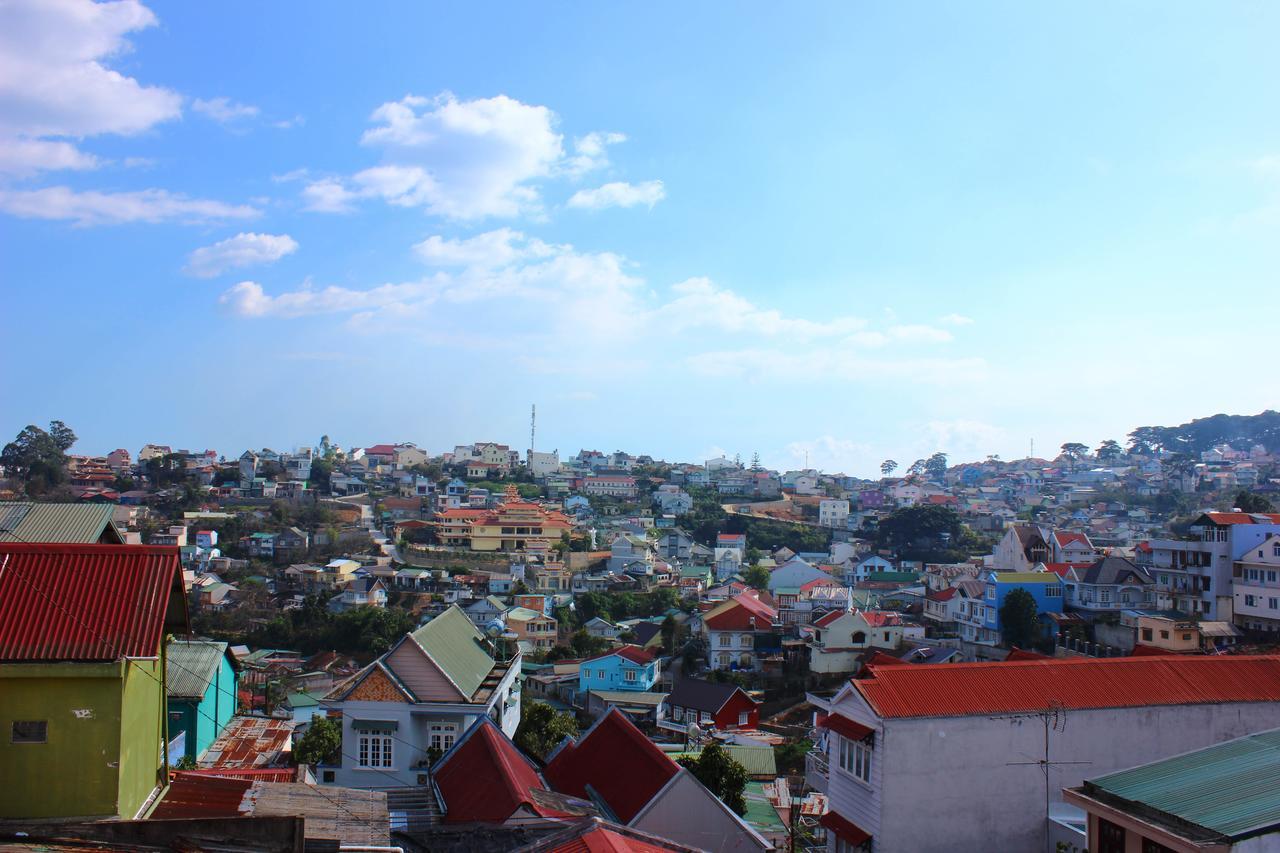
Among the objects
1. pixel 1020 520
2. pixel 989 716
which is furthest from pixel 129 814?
pixel 1020 520

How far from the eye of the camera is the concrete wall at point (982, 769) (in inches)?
427

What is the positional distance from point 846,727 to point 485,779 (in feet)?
15.1

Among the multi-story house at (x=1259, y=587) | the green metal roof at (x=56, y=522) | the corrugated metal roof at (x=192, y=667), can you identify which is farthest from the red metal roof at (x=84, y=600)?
the multi-story house at (x=1259, y=587)

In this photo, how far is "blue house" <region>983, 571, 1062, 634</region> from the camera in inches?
1288

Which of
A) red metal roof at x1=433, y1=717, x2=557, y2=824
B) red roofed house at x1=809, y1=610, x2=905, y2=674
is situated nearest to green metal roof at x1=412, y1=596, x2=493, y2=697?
red metal roof at x1=433, y1=717, x2=557, y2=824

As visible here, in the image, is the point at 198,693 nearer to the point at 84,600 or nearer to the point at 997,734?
the point at 84,600

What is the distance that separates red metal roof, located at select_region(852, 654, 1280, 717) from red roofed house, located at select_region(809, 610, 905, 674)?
68.1 ft

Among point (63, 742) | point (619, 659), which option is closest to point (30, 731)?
point (63, 742)

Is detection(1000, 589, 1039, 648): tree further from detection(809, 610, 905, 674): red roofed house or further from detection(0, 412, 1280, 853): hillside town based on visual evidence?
detection(809, 610, 905, 674): red roofed house

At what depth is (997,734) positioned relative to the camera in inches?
435

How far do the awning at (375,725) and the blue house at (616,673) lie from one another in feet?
57.8

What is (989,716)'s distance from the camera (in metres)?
11.0

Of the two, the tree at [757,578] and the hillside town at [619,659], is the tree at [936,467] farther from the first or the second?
the tree at [757,578]

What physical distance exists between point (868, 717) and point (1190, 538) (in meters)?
25.5
